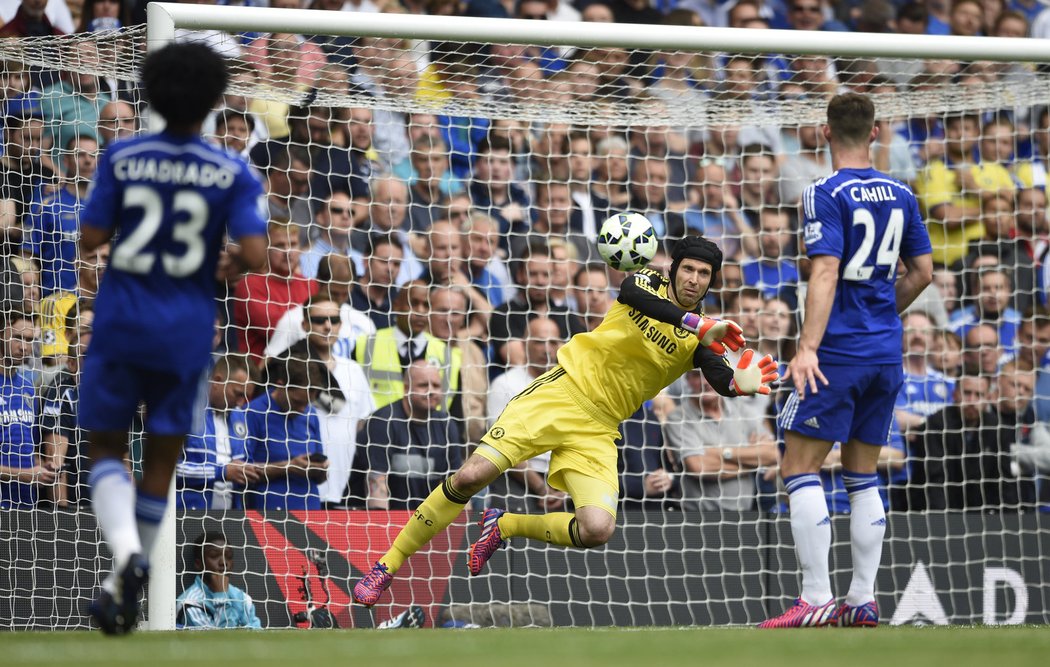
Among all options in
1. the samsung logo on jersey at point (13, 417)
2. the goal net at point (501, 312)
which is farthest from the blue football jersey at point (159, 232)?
the samsung logo on jersey at point (13, 417)

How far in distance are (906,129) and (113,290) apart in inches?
291

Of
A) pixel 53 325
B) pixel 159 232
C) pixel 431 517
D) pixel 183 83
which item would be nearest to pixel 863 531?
pixel 431 517

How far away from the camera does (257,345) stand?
7574mm

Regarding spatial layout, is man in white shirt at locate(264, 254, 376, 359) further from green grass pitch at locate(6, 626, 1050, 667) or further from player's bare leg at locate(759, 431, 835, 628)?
player's bare leg at locate(759, 431, 835, 628)

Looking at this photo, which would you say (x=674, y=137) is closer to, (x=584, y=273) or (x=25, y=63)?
(x=584, y=273)

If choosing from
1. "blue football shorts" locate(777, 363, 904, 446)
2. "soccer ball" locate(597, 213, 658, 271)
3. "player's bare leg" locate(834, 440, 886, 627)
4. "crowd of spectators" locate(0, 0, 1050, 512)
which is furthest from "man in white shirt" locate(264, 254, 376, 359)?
"player's bare leg" locate(834, 440, 886, 627)

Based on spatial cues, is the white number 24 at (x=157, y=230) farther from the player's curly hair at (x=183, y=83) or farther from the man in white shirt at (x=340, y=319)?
the man in white shirt at (x=340, y=319)

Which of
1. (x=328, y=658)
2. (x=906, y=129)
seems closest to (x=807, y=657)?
(x=328, y=658)

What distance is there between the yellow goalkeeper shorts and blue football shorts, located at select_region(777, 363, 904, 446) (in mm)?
847

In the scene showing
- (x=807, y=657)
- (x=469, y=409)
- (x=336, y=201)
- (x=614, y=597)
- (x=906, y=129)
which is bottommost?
(x=614, y=597)

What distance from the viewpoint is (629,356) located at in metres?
6.09

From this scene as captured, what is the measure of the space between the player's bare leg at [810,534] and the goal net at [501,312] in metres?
1.84

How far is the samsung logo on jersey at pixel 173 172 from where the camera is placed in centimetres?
409

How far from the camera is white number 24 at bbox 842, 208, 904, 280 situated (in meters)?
5.82
